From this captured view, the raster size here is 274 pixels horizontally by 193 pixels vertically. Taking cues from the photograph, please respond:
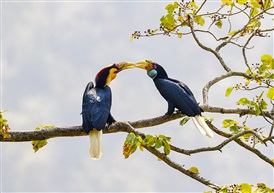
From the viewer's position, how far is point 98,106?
17.8ft

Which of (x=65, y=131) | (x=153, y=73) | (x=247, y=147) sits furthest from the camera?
(x=153, y=73)

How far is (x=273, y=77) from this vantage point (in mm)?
5574

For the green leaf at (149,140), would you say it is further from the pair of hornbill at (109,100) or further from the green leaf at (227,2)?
the green leaf at (227,2)

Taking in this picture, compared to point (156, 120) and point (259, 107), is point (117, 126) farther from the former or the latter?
point (259, 107)

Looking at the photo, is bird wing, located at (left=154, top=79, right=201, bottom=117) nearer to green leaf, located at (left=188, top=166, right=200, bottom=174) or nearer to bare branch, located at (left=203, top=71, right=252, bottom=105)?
bare branch, located at (left=203, top=71, right=252, bottom=105)

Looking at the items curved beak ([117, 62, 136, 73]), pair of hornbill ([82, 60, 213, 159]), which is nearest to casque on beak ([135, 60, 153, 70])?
pair of hornbill ([82, 60, 213, 159])

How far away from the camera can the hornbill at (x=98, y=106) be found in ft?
17.1

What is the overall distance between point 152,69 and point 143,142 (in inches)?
63.0

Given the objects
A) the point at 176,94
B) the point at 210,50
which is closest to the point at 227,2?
the point at 210,50

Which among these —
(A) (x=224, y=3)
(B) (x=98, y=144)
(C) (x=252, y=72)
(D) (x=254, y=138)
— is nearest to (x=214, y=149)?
(D) (x=254, y=138)

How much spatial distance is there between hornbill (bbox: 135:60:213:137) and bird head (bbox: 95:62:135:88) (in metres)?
0.28

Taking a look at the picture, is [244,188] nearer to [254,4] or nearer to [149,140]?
[149,140]

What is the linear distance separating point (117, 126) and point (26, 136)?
801mm

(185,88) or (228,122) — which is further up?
(185,88)
